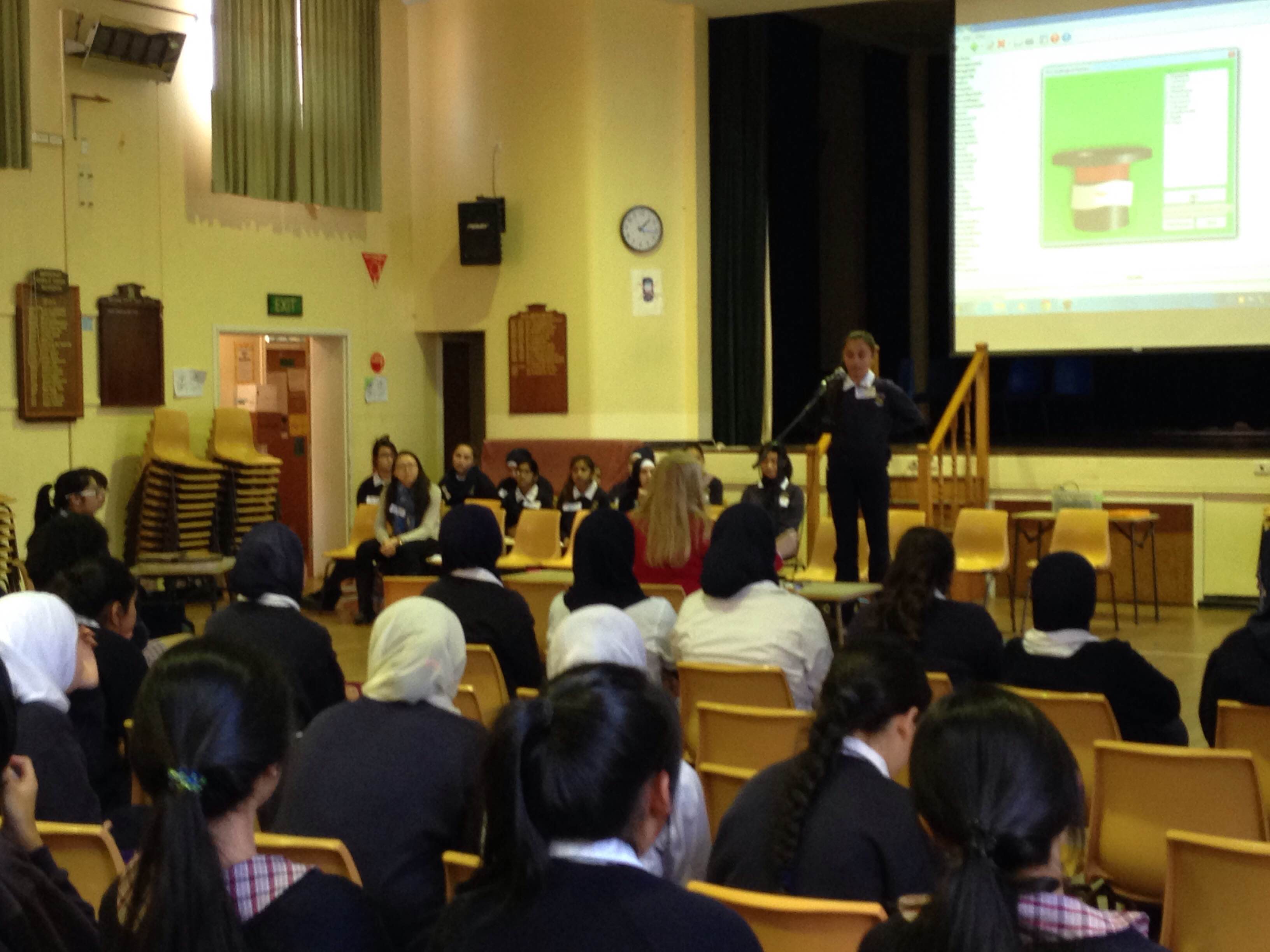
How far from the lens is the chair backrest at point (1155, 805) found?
2.84 meters

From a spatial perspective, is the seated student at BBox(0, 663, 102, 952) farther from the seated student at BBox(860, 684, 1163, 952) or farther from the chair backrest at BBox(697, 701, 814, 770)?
the chair backrest at BBox(697, 701, 814, 770)

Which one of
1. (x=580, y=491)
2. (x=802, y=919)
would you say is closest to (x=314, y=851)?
(x=802, y=919)

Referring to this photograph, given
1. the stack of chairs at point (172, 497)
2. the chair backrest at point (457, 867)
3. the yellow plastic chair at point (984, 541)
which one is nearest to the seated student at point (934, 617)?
the chair backrest at point (457, 867)

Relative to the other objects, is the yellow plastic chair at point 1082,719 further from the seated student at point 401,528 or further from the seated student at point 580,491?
the seated student at point 580,491

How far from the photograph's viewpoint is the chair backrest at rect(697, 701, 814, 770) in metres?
3.29

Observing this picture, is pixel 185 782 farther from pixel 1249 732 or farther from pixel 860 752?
pixel 1249 732

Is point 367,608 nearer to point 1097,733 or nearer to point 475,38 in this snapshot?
point 475,38

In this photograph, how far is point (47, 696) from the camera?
2777 mm

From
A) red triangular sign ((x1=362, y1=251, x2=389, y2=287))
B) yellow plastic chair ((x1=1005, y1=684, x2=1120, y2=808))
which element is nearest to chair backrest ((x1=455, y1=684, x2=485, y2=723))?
yellow plastic chair ((x1=1005, y1=684, x2=1120, y2=808))

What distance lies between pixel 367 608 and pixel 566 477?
2.23 metres

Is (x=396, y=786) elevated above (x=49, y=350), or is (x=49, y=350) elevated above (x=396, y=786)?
(x=49, y=350)

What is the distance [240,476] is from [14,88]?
2.91 meters

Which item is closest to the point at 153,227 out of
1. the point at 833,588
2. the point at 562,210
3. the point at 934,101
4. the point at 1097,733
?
the point at 562,210

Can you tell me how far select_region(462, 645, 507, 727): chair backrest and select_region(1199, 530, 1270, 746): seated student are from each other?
6.40 feet
